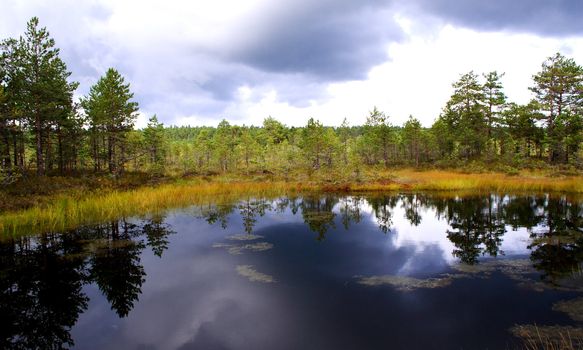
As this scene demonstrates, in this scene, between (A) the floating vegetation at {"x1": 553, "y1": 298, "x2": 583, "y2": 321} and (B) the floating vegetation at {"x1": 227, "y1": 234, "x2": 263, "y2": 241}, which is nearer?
(A) the floating vegetation at {"x1": 553, "y1": 298, "x2": 583, "y2": 321}

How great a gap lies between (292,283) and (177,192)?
18.1 m

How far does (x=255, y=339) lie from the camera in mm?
6727

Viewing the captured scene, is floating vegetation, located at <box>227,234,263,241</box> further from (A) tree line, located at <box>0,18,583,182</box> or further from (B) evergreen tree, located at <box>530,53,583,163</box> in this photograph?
(B) evergreen tree, located at <box>530,53,583,163</box>

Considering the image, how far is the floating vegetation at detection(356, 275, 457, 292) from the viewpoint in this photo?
30.4ft

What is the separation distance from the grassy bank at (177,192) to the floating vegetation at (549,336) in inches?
716

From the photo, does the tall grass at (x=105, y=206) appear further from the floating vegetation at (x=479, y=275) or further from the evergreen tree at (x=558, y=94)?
the evergreen tree at (x=558, y=94)

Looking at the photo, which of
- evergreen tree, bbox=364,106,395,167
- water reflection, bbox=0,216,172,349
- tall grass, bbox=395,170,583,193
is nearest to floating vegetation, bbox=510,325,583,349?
water reflection, bbox=0,216,172,349

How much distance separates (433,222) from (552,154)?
37.8 metres

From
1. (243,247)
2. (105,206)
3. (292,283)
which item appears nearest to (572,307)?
(292,283)

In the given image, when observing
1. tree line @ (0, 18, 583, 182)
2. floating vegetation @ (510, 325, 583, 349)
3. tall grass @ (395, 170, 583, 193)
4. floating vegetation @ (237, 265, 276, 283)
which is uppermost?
tree line @ (0, 18, 583, 182)

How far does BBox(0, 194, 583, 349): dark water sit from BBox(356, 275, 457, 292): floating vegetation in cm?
6

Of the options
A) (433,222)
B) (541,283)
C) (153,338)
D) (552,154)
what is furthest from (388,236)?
(552,154)

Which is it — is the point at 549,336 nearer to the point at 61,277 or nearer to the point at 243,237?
the point at 243,237

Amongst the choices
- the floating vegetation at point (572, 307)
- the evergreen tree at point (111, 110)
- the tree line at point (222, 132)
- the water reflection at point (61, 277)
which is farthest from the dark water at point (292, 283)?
the evergreen tree at point (111, 110)
